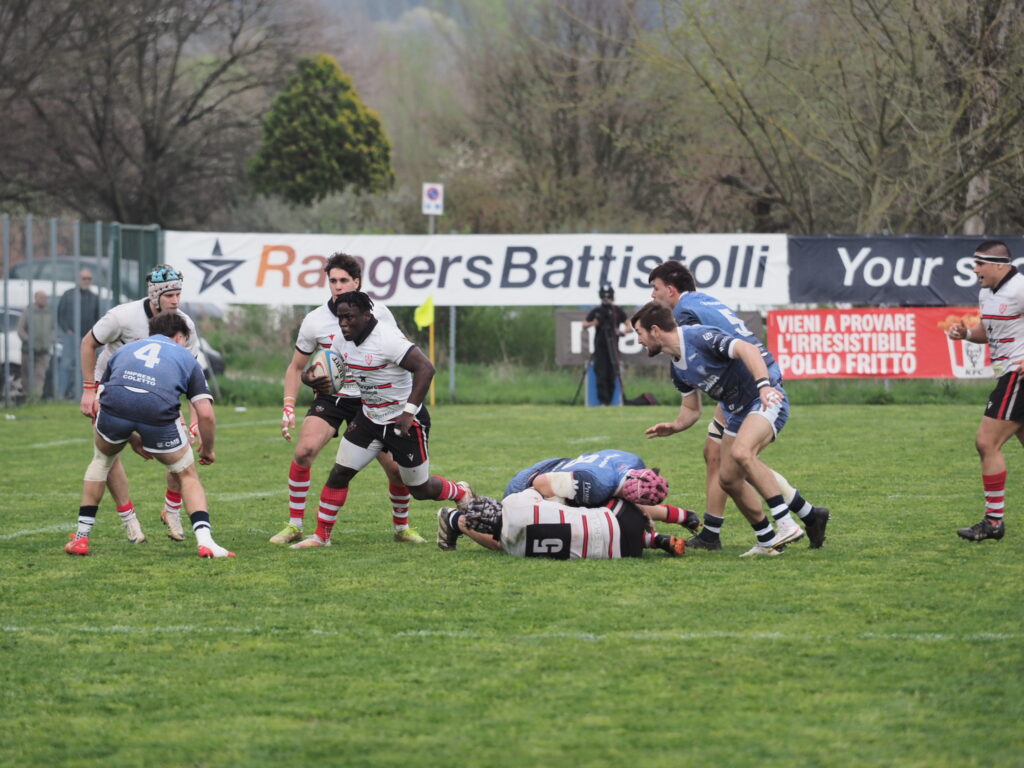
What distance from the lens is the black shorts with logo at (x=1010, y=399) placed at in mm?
9539

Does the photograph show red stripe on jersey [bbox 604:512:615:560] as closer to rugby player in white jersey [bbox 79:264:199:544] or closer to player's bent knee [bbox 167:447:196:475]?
player's bent knee [bbox 167:447:196:475]

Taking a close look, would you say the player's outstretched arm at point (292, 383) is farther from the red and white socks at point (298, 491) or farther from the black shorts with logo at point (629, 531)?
the black shorts with logo at point (629, 531)

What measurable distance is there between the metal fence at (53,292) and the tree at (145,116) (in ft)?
75.0

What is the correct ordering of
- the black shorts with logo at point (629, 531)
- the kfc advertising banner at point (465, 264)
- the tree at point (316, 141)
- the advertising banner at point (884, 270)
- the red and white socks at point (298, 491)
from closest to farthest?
the black shorts with logo at point (629, 531) < the red and white socks at point (298, 491) < the advertising banner at point (884, 270) < the kfc advertising banner at point (465, 264) < the tree at point (316, 141)

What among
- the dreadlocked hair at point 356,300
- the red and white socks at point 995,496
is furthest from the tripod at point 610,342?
the dreadlocked hair at point 356,300

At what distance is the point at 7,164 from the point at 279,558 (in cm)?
4107

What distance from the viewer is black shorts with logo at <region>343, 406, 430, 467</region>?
30.8ft

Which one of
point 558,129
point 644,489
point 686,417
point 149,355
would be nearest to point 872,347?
point 686,417

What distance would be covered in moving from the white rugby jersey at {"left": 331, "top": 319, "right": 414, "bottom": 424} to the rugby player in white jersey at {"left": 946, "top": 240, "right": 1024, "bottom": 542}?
374cm

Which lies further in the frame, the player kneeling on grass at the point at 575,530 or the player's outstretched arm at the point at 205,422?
the player's outstretched arm at the point at 205,422

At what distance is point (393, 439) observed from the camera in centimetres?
941

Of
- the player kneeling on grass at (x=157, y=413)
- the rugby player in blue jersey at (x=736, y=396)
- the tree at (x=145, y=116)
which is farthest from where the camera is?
the tree at (x=145, y=116)

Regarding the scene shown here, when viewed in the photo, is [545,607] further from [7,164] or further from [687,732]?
[7,164]

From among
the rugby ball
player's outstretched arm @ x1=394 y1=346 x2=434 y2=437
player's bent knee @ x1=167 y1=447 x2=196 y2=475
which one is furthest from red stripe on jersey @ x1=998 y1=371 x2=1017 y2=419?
player's bent knee @ x1=167 y1=447 x2=196 y2=475
